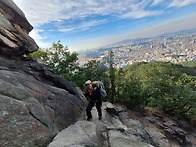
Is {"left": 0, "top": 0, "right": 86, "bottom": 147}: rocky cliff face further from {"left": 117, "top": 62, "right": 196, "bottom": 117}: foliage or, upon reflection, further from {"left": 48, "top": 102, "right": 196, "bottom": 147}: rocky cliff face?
{"left": 117, "top": 62, "right": 196, "bottom": 117}: foliage

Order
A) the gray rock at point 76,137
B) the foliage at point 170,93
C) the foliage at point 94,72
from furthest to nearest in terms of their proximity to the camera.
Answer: the foliage at point 94,72
the foliage at point 170,93
the gray rock at point 76,137

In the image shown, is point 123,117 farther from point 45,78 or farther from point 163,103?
point 45,78

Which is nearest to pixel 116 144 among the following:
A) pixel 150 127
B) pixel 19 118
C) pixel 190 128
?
pixel 19 118

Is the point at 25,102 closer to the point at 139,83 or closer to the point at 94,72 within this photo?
the point at 94,72

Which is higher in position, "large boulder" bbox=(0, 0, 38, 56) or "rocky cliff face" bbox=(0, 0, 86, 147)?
"large boulder" bbox=(0, 0, 38, 56)

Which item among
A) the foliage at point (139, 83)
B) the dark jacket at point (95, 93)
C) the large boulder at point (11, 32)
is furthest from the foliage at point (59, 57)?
the dark jacket at point (95, 93)

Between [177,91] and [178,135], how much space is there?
Answer: 596 cm

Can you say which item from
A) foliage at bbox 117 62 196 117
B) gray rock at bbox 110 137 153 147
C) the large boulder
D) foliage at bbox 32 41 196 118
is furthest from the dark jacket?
foliage at bbox 117 62 196 117

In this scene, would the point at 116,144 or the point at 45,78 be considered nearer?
the point at 116,144

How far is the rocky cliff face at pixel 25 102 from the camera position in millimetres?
3885

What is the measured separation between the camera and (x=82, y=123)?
19.7 ft

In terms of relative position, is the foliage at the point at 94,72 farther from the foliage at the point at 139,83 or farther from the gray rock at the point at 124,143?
the gray rock at the point at 124,143

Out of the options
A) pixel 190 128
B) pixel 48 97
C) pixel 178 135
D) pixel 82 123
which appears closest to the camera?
pixel 82 123

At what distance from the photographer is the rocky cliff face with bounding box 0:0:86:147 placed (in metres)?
3.88
